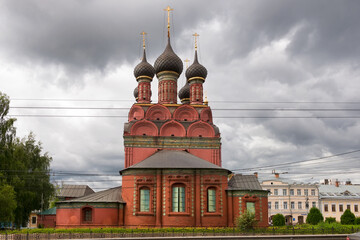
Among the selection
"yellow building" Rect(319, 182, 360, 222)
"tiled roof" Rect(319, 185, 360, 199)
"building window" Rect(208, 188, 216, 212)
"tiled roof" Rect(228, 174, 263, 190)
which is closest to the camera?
"building window" Rect(208, 188, 216, 212)

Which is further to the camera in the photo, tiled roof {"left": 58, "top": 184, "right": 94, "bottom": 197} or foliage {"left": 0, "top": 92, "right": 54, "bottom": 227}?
tiled roof {"left": 58, "top": 184, "right": 94, "bottom": 197}

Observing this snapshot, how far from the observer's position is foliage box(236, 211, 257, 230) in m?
26.8

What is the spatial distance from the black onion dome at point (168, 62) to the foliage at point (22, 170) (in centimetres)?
1399

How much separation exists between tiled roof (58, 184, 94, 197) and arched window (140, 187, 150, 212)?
13.0 meters

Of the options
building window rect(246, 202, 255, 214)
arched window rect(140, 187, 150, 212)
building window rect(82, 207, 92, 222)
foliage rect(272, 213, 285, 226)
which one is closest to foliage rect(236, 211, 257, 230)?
building window rect(246, 202, 255, 214)

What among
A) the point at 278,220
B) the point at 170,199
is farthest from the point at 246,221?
the point at 278,220

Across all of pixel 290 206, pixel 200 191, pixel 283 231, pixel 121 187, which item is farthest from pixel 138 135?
pixel 290 206

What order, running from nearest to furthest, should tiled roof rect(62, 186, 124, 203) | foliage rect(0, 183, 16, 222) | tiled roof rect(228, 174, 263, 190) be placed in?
foliage rect(0, 183, 16, 222) < tiled roof rect(62, 186, 124, 203) < tiled roof rect(228, 174, 263, 190)

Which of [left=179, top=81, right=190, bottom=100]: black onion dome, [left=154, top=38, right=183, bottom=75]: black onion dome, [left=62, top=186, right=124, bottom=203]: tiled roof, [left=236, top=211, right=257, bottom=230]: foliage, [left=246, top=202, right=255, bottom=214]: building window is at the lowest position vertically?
[left=236, top=211, right=257, bottom=230]: foliage

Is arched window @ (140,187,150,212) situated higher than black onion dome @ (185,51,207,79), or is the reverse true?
black onion dome @ (185,51,207,79)

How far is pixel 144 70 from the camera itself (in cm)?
3806

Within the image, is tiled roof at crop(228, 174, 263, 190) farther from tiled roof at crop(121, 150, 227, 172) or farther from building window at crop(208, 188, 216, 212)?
tiled roof at crop(121, 150, 227, 172)

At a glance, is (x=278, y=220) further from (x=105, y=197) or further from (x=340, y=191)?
(x=340, y=191)

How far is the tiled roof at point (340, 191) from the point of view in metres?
49.1
